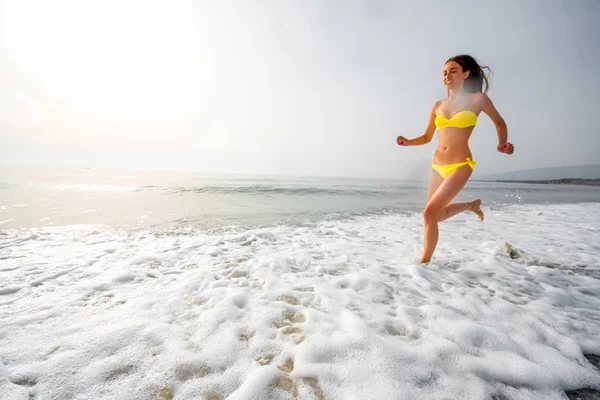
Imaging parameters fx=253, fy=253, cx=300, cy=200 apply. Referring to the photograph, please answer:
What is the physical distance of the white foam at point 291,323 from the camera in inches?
52.4

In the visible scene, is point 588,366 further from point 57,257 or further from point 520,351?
point 57,257

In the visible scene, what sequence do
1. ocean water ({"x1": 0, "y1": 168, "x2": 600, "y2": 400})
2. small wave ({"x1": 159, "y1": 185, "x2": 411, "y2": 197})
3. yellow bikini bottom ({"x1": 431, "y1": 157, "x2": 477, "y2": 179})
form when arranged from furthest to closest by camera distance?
small wave ({"x1": 159, "y1": 185, "x2": 411, "y2": 197}) < yellow bikini bottom ({"x1": 431, "y1": 157, "x2": 477, "y2": 179}) < ocean water ({"x1": 0, "y1": 168, "x2": 600, "y2": 400})

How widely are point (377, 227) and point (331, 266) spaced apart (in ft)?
10.2

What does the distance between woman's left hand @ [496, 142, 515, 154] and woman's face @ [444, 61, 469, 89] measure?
86 centimetres

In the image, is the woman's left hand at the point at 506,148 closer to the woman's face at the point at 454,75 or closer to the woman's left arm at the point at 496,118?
the woman's left arm at the point at 496,118

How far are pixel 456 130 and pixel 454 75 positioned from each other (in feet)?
2.22

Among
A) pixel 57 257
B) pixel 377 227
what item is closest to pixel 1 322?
pixel 57 257

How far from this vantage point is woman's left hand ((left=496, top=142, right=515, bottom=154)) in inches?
106

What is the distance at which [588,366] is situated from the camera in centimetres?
148

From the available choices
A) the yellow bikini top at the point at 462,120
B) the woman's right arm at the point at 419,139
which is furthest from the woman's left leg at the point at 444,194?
the woman's right arm at the point at 419,139

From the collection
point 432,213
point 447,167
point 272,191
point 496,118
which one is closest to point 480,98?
point 496,118

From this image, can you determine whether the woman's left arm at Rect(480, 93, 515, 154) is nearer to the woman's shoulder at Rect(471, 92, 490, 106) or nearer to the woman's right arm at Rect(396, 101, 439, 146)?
the woman's shoulder at Rect(471, 92, 490, 106)

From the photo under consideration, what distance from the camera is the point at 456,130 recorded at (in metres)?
2.97

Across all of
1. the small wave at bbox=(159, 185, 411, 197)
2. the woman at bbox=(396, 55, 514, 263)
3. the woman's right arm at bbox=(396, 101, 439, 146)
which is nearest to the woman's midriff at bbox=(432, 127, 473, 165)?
the woman at bbox=(396, 55, 514, 263)
